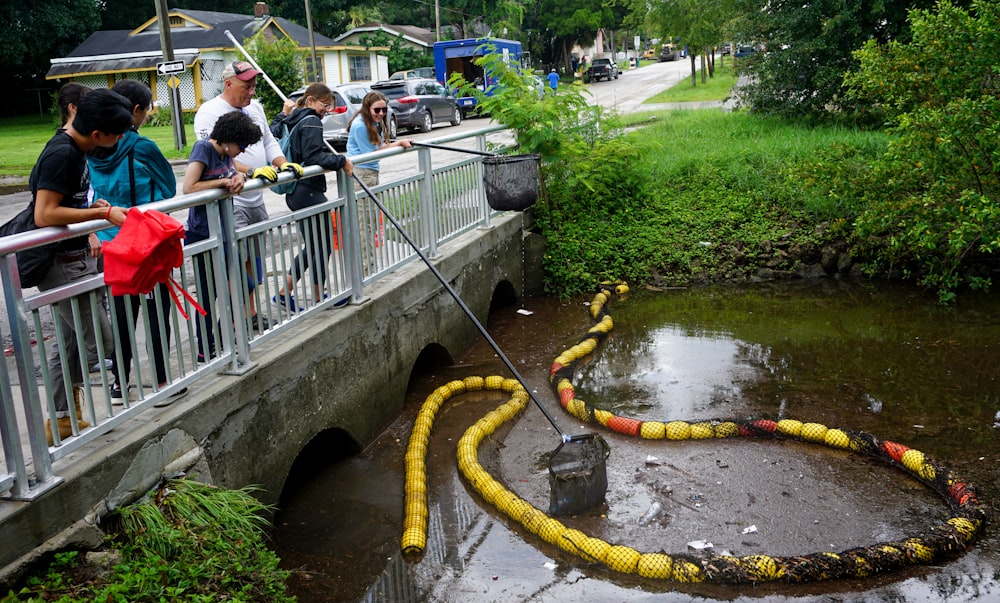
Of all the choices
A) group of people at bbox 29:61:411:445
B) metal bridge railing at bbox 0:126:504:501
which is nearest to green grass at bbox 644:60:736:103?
metal bridge railing at bbox 0:126:504:501

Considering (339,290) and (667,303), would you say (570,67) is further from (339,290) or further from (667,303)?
(339,290)

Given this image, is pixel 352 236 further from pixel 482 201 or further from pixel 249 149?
pixel 482 201

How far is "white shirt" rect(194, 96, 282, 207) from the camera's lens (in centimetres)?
573

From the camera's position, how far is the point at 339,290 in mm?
6312

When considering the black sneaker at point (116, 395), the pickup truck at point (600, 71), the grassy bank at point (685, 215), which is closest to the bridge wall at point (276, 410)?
the black sneaker at point (116, 395)

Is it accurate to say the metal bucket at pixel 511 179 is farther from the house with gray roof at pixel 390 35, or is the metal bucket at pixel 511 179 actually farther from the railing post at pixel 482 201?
the house with gray roof at pixel 390 35

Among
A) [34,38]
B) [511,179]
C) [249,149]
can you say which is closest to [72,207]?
[249,149]

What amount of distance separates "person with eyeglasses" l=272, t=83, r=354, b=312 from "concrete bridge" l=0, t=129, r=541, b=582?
139mm

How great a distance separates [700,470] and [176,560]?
11.3 ft

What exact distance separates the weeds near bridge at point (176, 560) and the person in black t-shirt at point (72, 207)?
53cm

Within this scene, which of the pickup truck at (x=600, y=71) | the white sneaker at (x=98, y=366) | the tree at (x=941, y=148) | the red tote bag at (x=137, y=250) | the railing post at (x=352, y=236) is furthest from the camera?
the pickup truck at (x=600, y=71)

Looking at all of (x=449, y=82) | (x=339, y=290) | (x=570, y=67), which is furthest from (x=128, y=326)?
(x=570, y=67)

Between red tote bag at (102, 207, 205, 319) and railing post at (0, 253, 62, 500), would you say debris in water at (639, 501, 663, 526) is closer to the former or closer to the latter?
red tote bag at (102, 207, 205, 319)

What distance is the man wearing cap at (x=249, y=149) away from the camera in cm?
556
